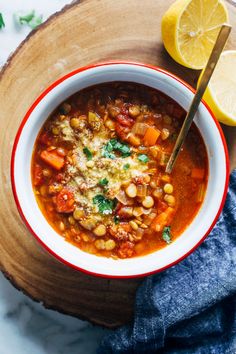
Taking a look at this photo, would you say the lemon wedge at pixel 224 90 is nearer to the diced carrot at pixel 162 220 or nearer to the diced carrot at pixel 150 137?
the diced carrot at pixel 150 137

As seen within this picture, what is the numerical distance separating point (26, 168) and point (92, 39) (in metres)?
0.94

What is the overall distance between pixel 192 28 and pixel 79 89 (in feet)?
2.59

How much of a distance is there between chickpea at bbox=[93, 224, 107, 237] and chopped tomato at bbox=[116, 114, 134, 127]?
2.11 ft

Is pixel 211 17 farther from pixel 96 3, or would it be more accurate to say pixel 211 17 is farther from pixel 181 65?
pixel 96 3

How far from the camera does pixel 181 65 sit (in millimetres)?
3490

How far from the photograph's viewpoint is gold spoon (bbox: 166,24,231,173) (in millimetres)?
2796

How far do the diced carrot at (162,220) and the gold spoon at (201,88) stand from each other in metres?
0.26

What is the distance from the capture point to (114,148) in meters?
3.35

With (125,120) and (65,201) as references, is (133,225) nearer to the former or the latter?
(65,201)

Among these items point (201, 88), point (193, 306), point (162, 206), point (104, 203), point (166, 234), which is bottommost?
point (193, 306)

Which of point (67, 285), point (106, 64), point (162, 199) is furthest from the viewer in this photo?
point (67, 285)

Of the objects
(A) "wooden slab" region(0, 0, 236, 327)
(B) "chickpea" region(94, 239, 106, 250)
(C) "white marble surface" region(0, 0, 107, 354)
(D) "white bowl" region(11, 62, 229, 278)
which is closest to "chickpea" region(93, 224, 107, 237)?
(B) "chickpea" region(94, 239, 106, 250)

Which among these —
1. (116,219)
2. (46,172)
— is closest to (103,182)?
(116,219)

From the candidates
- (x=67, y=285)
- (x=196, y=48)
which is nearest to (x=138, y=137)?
(x=196, y=48)
